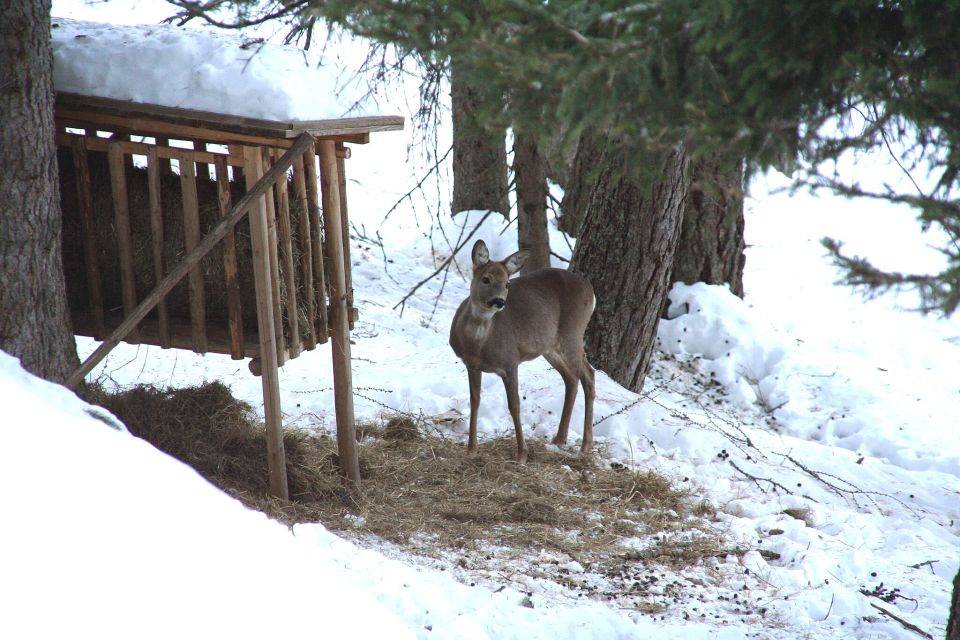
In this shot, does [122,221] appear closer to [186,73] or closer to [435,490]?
[186,73]

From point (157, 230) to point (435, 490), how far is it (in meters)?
2.45

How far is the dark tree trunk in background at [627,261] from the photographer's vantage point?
8.25 metres

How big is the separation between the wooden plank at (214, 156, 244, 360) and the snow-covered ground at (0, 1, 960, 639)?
1210mm

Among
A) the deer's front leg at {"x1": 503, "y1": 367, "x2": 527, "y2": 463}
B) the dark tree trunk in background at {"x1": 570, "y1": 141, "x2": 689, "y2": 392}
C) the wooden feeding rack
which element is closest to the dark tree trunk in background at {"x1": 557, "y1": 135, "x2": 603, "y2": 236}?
the dark tree trunk in background at {"x1": 570, "y1": 141, "x2": 689, "y2": 392}

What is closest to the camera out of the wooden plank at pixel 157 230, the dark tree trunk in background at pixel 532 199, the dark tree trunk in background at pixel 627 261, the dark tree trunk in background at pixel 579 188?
the wooden plank at pixel 157 230

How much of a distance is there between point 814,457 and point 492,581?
3925 mm

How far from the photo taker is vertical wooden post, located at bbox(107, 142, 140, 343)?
17.7 ft

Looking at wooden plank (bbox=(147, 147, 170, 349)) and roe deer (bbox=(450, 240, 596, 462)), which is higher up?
wooden plank (bbox=(147, 147, 170, 349))

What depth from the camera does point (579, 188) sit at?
11.1 m

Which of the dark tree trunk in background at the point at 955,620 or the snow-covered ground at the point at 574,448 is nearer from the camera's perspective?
the snow-covered ground at the point at 574,448

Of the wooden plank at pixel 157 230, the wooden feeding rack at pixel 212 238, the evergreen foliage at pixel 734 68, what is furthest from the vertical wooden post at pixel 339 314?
the evergreen foliage at pixel 734 68

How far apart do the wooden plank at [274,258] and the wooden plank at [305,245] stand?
0.62ft

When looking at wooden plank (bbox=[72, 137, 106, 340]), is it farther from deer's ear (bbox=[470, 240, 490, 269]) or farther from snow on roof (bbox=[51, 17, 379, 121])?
deer's ear (bbox=[470, 240, 490, 269])

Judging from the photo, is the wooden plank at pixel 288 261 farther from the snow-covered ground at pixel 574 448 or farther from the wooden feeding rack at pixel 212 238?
the snow-covered ground at pixel 574 448
